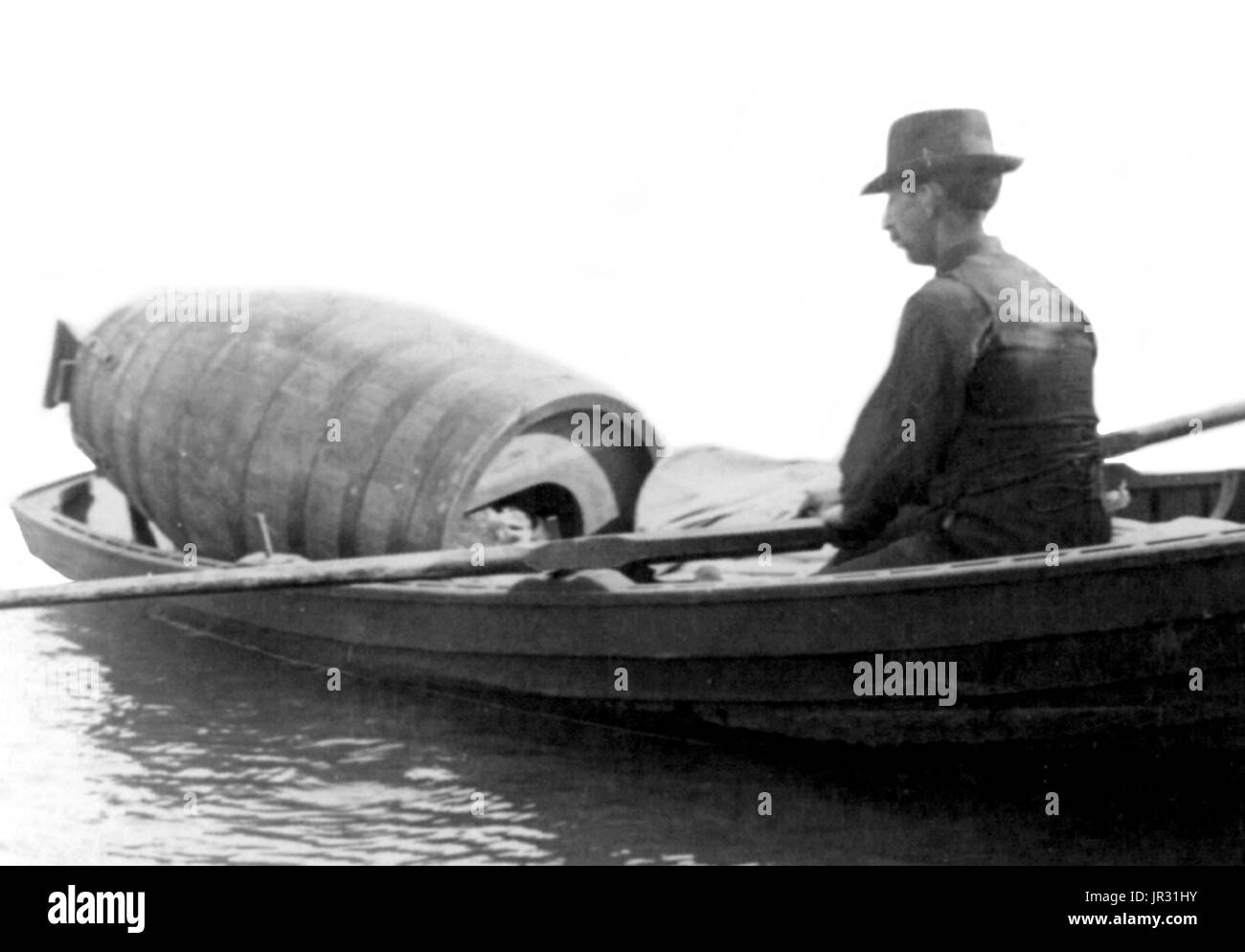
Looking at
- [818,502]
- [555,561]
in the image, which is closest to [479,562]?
[555,561]

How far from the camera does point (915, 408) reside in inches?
228

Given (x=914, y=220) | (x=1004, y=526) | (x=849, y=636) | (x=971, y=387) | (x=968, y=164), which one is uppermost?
(x=968, y=164)

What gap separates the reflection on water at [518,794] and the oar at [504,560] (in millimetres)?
679

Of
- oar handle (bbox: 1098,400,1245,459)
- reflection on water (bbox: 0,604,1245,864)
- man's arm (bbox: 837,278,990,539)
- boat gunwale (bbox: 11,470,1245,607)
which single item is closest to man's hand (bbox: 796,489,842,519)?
man's arm (bbox: 837,278,990,539)

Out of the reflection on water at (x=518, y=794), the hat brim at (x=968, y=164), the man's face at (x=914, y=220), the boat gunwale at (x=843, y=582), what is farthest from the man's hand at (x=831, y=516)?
the hat brim at (x=968, y=164)

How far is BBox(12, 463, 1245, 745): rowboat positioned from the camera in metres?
5.32

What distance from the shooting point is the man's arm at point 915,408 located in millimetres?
5703

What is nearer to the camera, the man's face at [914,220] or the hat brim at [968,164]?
the hat brim at [968,164]

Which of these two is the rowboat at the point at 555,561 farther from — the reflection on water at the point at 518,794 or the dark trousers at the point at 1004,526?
the dark trousers at the point at 1004,526

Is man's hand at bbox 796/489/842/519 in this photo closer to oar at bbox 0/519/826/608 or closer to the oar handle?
oar at bbox 0/519/826/608

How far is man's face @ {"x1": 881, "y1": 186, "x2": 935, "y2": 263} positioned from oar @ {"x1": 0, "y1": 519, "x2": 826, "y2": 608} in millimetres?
1077

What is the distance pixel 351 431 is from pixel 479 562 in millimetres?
1730

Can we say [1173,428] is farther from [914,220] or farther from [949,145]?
[949,145]
